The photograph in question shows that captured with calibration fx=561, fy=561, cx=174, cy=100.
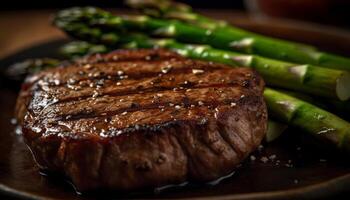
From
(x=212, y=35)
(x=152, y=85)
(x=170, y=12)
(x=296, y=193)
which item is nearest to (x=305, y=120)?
(x=296, y=193)

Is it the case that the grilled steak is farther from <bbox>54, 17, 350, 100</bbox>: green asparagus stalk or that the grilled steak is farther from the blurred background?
the blurred background

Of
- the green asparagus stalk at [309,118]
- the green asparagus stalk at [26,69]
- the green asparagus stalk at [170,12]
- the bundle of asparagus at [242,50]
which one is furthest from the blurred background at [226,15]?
the green asparagus stalk at [309,118]

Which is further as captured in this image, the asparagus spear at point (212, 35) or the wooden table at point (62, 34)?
the wooden table at point (62, 34)

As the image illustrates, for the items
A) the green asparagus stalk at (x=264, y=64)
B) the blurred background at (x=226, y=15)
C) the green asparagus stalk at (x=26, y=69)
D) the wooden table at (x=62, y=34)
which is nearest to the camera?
the green asparagus stalk at (x=264, y=64)

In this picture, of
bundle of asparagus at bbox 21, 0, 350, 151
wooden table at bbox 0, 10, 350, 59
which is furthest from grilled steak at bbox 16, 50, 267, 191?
wooden table at bbox 0, 10, 350, 59

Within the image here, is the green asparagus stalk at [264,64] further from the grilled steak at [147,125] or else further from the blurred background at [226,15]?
the blurred background at [226,15]

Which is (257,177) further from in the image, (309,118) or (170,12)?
(170,12)

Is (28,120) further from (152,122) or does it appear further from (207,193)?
(207,193)

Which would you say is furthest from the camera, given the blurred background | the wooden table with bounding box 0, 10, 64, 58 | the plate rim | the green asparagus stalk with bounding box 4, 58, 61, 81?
the wooden table with bounding box 0, 10, 64, 58
